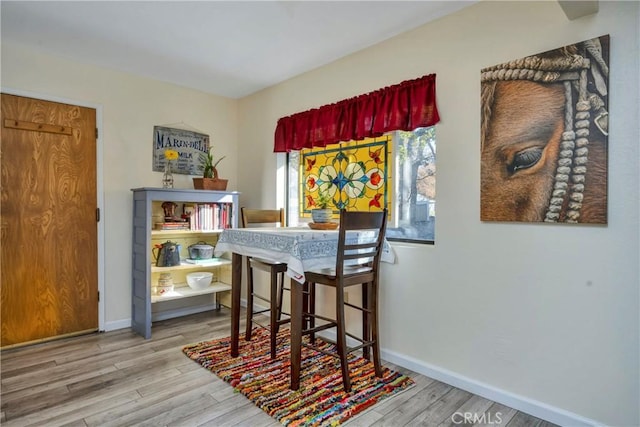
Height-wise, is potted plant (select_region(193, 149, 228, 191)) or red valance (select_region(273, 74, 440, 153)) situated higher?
red valance (select_region(273, 74, 440, 153))

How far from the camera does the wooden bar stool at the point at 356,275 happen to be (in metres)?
2.08

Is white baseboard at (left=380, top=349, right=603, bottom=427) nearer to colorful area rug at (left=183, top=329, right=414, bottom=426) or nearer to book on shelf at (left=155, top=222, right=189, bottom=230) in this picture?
colorful area rug at (left=183, top=329, right=414, bottom=426)

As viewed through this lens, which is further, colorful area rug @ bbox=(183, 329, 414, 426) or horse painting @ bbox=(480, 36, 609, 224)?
colorful area rug @ bbox=(183, 329, 414, 426)

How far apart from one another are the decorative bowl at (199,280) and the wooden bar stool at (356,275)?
155 centimetres

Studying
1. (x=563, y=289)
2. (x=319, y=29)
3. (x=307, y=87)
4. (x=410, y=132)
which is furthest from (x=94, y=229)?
(x=563, y=289)

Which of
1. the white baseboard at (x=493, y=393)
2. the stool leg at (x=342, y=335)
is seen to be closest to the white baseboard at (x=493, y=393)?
the white baseboard at (x=493, y=393)

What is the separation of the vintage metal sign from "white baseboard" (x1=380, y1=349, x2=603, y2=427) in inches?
105

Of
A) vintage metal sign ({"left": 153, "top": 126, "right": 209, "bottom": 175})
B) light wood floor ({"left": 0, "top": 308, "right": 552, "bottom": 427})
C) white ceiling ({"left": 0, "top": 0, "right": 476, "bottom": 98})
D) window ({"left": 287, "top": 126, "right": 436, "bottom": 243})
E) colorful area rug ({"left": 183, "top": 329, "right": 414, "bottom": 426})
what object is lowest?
light wood floor ({"left": 0, "top": 308, "right": 552, "bottom": 427})

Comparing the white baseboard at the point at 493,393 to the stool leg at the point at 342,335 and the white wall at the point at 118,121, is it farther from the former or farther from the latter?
the white wall at the point at 118,121

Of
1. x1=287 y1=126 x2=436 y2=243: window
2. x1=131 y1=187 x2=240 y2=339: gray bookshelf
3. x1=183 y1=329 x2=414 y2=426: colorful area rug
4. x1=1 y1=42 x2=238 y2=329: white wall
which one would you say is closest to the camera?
x1=183 y1=329 x2=414 y2=426: colorful area rug

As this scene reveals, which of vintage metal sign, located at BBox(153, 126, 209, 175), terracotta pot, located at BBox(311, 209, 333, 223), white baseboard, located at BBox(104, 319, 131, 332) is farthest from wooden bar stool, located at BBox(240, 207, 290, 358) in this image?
white baseboard, located at BBox(104, 319, 131, 332)

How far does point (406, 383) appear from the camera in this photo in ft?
7.48

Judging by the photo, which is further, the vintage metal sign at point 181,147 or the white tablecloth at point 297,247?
the vintage metal sign at point 181,147

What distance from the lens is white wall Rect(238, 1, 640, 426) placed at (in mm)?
1700
